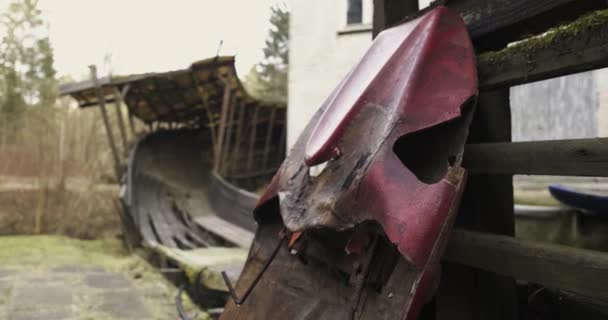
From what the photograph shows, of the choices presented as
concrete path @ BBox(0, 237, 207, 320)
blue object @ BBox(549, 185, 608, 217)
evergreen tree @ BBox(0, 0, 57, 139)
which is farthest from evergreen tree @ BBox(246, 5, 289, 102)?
blue object @ BBox(549, 185, 608, 217)

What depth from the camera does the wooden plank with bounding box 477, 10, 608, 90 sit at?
1332 millimetres

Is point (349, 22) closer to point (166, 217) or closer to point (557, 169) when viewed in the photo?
point (166, 217)

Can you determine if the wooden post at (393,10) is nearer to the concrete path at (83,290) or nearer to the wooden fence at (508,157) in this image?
the wooden fence at (508,157)

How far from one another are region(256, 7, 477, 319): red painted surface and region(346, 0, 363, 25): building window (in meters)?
6.46

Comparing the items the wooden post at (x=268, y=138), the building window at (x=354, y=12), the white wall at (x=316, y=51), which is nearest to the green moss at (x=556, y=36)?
the white wall at (x=316, y=51)

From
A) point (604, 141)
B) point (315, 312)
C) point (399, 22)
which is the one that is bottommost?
point (315, 312)

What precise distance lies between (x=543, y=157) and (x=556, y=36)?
34cm

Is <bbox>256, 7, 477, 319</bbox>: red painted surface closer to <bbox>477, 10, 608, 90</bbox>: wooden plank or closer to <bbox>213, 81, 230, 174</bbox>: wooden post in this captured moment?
<bbox>477, 10, 608, 90</bbox>: wooden plank

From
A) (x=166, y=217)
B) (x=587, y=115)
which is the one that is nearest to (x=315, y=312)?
(x=587, y=115)

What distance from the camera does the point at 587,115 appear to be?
538 centimetres

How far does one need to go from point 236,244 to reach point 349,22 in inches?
155

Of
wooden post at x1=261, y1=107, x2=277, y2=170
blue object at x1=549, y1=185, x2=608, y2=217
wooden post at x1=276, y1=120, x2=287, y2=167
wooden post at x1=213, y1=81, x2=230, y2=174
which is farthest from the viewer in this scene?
wooden post at x1=276, y1=120, x2=287, y2=167

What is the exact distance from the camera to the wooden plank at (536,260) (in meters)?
1.29

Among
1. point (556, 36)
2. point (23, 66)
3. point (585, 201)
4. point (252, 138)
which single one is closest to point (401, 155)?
point (556, 36)
